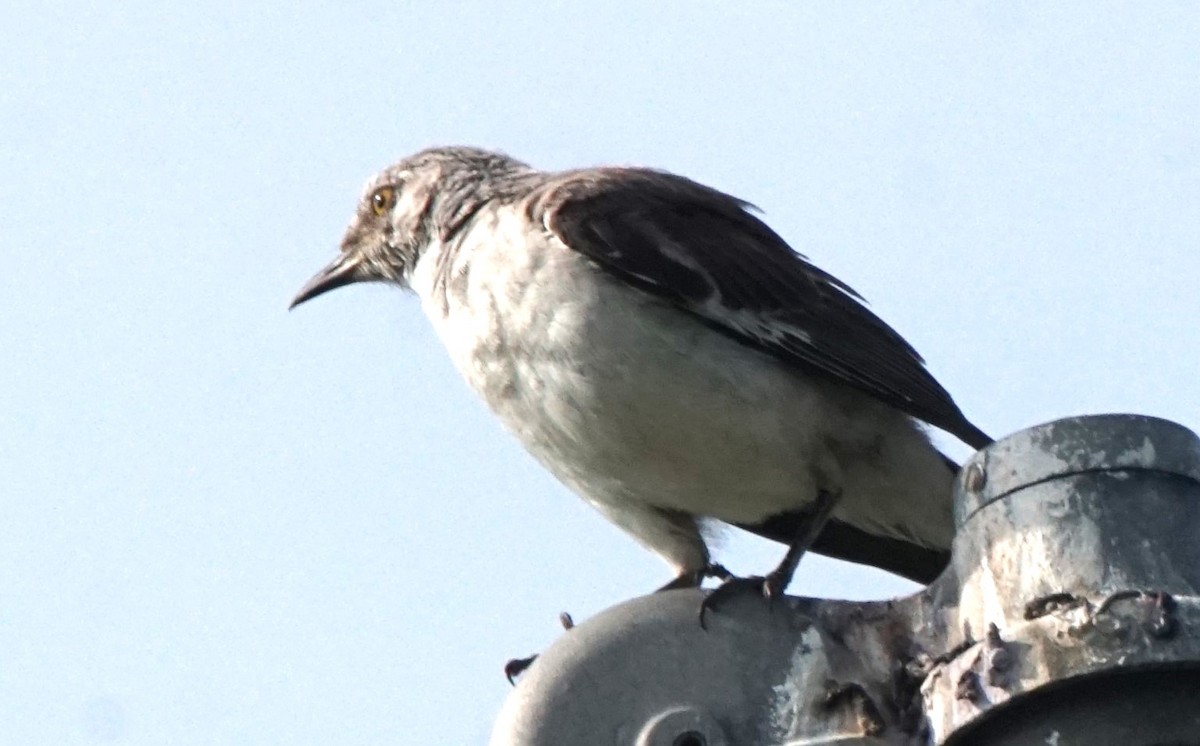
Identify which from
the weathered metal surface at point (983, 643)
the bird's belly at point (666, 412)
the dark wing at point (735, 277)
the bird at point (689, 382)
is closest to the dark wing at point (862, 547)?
the bird at point (689, 382)

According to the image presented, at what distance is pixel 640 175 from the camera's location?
26.1ft

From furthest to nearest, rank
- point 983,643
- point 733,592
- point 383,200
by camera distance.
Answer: point 383,200, point 733,592, point 983,643

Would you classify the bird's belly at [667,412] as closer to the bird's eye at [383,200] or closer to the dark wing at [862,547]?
the dark wing at [862,547]

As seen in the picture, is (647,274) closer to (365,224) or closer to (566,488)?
(566,488)

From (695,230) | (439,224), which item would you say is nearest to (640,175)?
(695,230)

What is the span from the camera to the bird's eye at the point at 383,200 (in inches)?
358

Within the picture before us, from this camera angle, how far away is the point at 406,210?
8.84 m

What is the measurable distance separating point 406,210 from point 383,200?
1.17ft

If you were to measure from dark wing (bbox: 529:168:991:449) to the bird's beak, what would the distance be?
150 cm

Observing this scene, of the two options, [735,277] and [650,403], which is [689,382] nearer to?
[650,403]

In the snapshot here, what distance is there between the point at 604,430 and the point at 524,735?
2.73 meters

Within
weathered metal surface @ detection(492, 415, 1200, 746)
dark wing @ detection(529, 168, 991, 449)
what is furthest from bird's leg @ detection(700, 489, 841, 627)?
weathered metal surface @ detection(492, 415, 1200, 746)

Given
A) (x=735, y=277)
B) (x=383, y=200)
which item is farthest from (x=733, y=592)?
(x=383, y=200)

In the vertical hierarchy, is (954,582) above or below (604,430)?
below
